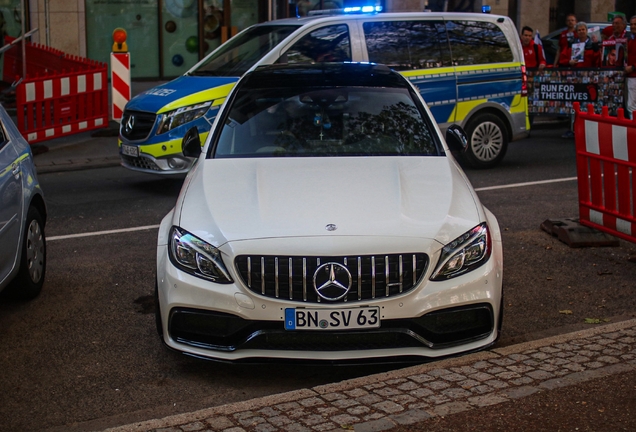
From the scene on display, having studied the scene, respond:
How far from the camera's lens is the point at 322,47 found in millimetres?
11602

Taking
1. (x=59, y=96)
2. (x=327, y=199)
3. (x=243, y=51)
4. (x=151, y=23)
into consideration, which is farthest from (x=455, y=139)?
(x=151, y=23)

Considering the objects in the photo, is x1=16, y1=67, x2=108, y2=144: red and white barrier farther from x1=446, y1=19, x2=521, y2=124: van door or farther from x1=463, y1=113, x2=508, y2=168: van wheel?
x1=463, y1=113, x2=508, y2=168: van wheel

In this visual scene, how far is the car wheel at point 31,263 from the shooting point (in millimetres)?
6594

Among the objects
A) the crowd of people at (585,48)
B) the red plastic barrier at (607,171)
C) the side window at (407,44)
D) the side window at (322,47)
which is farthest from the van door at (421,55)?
the red plastic barrier at (607,171)

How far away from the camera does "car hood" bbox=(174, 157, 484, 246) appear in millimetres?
5102

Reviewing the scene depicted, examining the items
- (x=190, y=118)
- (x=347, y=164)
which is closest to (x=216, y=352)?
(x=347, y=164)

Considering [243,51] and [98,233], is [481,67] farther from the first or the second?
[98,233]

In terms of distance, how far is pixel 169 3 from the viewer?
2170 centimetres

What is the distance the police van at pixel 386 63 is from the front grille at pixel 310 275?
236 inches

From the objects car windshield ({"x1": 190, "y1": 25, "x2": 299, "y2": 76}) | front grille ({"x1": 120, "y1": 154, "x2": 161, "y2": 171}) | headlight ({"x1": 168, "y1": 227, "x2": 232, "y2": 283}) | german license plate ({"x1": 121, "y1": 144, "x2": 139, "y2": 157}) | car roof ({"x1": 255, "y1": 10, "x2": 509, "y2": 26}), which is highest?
car roof ({"x1": 255, "y1": 10, "x2": 509, "y2": 26})

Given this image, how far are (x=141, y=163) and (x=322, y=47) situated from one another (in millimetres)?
2546

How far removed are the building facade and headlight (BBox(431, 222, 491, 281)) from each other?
48.8 ft

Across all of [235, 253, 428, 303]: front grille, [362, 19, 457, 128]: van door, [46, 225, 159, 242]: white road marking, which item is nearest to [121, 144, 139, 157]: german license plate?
[46, 225, 159, 242]: white road marking

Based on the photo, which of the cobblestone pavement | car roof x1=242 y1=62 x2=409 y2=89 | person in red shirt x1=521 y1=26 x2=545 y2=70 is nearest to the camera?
the cobblestone pavement
